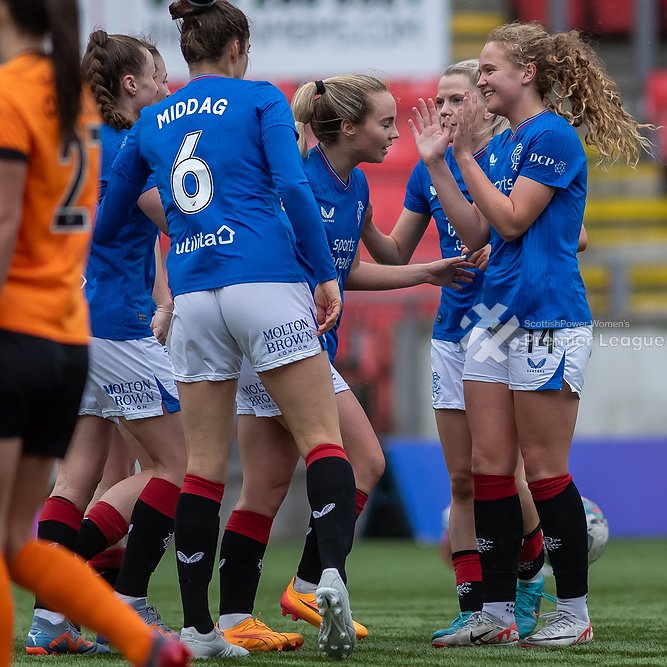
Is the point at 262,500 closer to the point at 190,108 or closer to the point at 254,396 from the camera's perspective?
the point at 254,396

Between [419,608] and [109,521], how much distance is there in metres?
1.99

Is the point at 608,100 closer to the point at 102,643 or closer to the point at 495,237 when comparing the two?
the point at 495,237

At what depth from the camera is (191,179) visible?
3.48m

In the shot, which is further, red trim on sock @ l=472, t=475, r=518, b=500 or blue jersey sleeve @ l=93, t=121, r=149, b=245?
red trim on sock @ l=472, t=475, r=518, b=500

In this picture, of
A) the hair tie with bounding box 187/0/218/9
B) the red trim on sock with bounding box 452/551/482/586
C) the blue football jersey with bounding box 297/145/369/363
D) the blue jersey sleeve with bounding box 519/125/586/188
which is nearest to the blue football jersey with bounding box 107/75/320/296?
the hair tie with bounding box 187/0/218/9

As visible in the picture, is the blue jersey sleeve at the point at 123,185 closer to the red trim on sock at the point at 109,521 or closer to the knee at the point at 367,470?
the red trim on sock at the point at 109,521

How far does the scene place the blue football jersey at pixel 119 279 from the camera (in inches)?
158

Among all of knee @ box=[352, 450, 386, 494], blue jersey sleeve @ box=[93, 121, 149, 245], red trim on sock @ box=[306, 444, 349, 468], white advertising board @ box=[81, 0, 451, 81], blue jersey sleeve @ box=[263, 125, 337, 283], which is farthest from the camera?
white advertising board @ box=[81, 0, 451, 81]

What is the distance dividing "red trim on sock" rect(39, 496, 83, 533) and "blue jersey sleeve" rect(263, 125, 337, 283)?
1329 millimetres

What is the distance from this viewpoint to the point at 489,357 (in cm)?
394

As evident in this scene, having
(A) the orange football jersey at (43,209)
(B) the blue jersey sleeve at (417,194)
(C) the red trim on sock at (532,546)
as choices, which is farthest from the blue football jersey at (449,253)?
(A) the orange football jersey at (43,209)

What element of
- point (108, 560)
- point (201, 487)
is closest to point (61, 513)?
point (108, 560)

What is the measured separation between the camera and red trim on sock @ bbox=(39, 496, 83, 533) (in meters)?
4.07

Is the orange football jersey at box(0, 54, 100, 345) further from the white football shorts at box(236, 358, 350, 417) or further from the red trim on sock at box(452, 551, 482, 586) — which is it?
the red trim on sock at box(452, 551, 482, 586)
